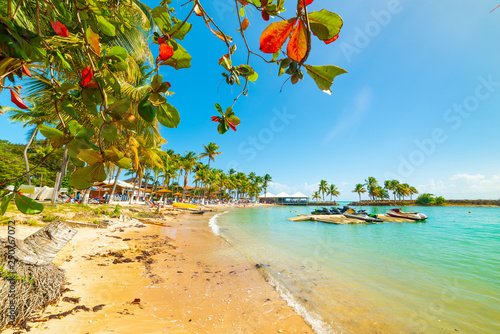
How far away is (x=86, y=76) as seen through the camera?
2.35ft

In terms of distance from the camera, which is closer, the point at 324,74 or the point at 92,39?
the point at 324,74

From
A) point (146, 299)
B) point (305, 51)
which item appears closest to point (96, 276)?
point (146, 299)

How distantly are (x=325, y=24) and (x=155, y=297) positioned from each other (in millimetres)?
4334

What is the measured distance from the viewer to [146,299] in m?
3.28

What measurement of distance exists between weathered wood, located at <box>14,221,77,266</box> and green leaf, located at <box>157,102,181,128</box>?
3148 millimetres

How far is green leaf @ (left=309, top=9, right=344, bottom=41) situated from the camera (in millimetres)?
488

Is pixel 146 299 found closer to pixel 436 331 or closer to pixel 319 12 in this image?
pixel 319 12

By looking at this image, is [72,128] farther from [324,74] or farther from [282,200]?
[282,200]

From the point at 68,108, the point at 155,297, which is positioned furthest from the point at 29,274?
the point at 68,108

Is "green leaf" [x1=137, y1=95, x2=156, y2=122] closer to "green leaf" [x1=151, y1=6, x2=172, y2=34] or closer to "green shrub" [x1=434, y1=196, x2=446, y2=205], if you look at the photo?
"green leaf" [x1=151, y1=6, x2=172, y2=34]

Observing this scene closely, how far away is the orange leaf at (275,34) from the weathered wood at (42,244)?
3579 millimetres

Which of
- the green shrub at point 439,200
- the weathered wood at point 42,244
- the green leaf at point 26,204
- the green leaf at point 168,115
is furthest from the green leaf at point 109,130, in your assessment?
the green shrub at point 439,200

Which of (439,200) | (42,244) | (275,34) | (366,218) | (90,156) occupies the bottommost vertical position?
(42,244)

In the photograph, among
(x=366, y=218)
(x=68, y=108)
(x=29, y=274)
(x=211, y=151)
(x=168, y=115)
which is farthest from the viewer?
(x=211, y=151)
